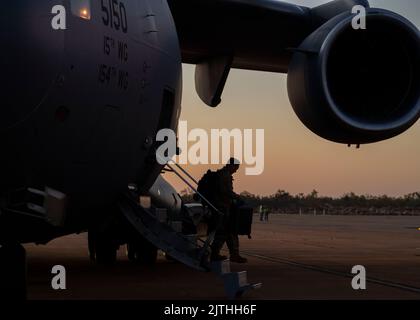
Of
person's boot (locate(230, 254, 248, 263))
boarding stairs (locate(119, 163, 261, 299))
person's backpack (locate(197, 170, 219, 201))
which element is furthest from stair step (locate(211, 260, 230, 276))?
person's boot (locate(230, 254, 248, 263))

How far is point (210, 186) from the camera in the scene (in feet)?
31.4

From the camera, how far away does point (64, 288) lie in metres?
7.84

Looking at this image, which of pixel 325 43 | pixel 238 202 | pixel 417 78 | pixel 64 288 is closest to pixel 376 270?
pixel 238 202

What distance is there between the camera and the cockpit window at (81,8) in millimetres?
6182

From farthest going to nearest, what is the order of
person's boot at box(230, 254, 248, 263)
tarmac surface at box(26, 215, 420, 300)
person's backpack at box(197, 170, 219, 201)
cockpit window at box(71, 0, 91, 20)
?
person's boot at box(230, 254, 248, 263) → person's backpack at box(197, 170, 219, 201) → tarmac surface at box(26, 215, 420, 300) → cockpit window at box(71, 0, 91, 20)

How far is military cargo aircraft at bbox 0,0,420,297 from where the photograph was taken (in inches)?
229

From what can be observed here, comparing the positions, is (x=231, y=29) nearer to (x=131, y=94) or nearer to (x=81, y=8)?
(x=131, y=94)

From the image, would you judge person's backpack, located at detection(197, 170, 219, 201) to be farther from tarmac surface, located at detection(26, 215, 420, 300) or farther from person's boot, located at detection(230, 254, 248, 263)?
person's boot, located at detection(230, 254, 248, 263)

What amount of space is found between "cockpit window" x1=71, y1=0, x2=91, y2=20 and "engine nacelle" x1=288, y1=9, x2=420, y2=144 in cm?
291

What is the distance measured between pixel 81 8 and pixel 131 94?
3.27 ft

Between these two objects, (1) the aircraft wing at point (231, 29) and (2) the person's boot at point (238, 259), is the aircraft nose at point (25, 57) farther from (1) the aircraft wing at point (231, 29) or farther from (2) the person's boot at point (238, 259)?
(2) the person's boot at point (238, 259)

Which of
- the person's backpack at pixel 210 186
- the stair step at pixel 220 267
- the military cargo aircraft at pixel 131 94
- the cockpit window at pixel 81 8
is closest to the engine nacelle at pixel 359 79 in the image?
the military cargo aircraft at pixel 131 94
